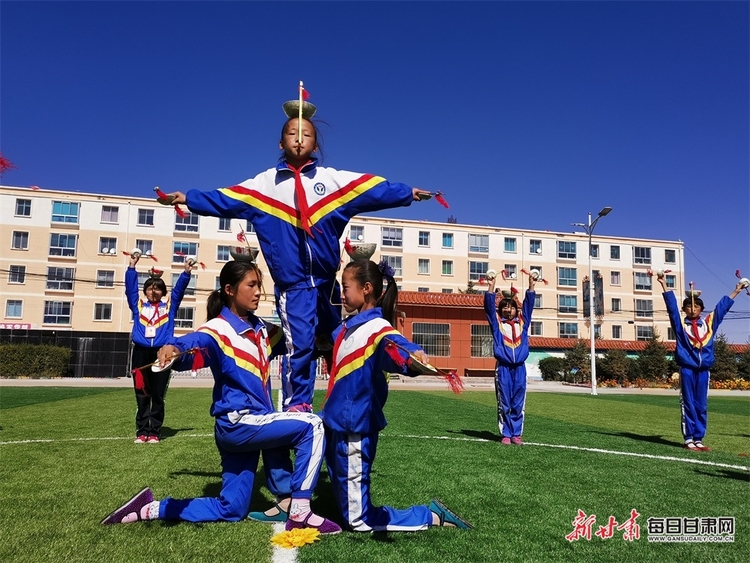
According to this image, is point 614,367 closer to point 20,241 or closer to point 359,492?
point 359,492

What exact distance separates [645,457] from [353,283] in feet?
16.3

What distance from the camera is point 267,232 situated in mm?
4367

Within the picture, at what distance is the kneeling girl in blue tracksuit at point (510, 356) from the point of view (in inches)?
301

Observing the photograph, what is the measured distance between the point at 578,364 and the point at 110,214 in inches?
1541

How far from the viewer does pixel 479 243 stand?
53344 mm

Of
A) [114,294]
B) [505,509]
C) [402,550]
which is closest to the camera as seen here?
[402,550]

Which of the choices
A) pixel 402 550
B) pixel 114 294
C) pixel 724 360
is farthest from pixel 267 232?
pixel 114 294

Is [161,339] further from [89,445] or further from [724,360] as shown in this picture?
[724,360]

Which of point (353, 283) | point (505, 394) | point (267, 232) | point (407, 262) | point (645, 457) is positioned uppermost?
point (407, 262)

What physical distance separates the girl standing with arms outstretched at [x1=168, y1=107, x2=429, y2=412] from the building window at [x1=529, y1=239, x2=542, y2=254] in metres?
52.1

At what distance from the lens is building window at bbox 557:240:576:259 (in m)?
54.7

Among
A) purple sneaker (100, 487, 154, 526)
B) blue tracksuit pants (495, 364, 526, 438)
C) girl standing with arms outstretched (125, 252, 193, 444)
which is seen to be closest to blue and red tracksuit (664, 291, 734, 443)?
blue tracksuit pants (495, 364, 526, 438)

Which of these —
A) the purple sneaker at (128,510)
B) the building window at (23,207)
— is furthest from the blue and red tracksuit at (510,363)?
the building window at (23,207)

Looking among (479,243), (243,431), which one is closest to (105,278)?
(479,243)
